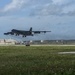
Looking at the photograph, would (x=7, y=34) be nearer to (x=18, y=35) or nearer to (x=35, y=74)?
(x=18, y=35)

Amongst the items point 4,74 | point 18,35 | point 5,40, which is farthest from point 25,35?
point 4,74

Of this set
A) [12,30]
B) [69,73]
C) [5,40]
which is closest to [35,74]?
[69,73]

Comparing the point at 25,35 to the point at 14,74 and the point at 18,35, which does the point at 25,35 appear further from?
the point at 14,74

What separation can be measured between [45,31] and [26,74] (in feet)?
454

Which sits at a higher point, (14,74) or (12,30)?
(12,30)

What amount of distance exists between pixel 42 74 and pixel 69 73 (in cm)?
143

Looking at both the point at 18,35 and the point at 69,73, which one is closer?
the point at 69,73

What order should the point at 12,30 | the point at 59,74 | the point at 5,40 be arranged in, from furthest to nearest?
the point at 5,40 → the point at 12,30 → the point at 59,74

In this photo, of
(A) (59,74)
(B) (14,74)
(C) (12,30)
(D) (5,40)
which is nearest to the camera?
(A) (59,74)

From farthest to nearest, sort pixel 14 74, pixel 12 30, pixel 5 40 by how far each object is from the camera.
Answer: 1. pixel 5 40
2. pixel 12 30
3. pixel 14 74

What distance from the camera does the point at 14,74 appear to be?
61.8 feet

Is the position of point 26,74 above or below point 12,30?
below

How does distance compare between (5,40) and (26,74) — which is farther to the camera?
(5,40)

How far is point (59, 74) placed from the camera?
1753 cm
